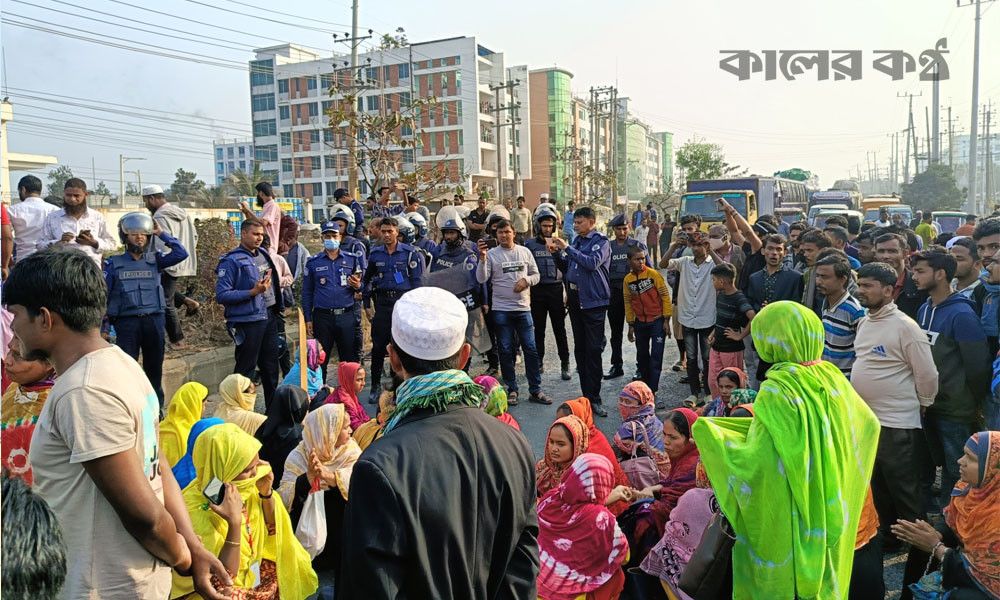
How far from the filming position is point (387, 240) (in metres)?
7.50

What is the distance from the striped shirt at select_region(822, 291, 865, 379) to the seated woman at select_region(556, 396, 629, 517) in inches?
68.5

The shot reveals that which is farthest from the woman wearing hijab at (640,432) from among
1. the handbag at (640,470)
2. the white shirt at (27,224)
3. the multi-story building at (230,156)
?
the multi-story building at (230,156)

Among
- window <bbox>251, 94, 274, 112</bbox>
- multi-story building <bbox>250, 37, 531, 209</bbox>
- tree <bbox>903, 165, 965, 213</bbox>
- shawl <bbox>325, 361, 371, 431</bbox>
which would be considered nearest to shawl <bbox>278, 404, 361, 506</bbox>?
shawl <bbox>325, 361, 371, 431</bbox>

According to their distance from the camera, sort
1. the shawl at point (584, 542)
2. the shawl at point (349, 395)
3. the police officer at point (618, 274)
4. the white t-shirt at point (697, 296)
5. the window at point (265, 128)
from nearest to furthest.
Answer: the shawl at point (584, 542) → the shawl at point (349, 395) → the white t-shirt at point (697, 296) → the police officer at point (618, 274) → the window at point (265, 128)

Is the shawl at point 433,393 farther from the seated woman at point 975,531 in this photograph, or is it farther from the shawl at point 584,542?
the seated woman at point 975,531

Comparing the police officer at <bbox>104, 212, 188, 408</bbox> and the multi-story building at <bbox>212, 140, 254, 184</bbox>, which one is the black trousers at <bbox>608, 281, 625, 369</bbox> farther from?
the multi-story building at <bbox>212, 140, 254, 184</bbox>

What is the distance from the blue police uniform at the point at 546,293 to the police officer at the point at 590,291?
516 millimetres

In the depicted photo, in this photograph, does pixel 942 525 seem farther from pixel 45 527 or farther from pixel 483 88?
pixel 483 88

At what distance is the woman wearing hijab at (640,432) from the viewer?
4430 millimetres

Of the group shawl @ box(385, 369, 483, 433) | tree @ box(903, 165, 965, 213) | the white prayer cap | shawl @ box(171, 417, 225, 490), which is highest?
tree @ box(903, 165, 965, 213)

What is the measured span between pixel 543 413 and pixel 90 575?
5.26 meters

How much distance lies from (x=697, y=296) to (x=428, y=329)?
5706mm

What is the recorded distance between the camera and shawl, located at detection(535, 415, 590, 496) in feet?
12.9

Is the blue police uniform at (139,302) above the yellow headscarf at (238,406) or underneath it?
above
